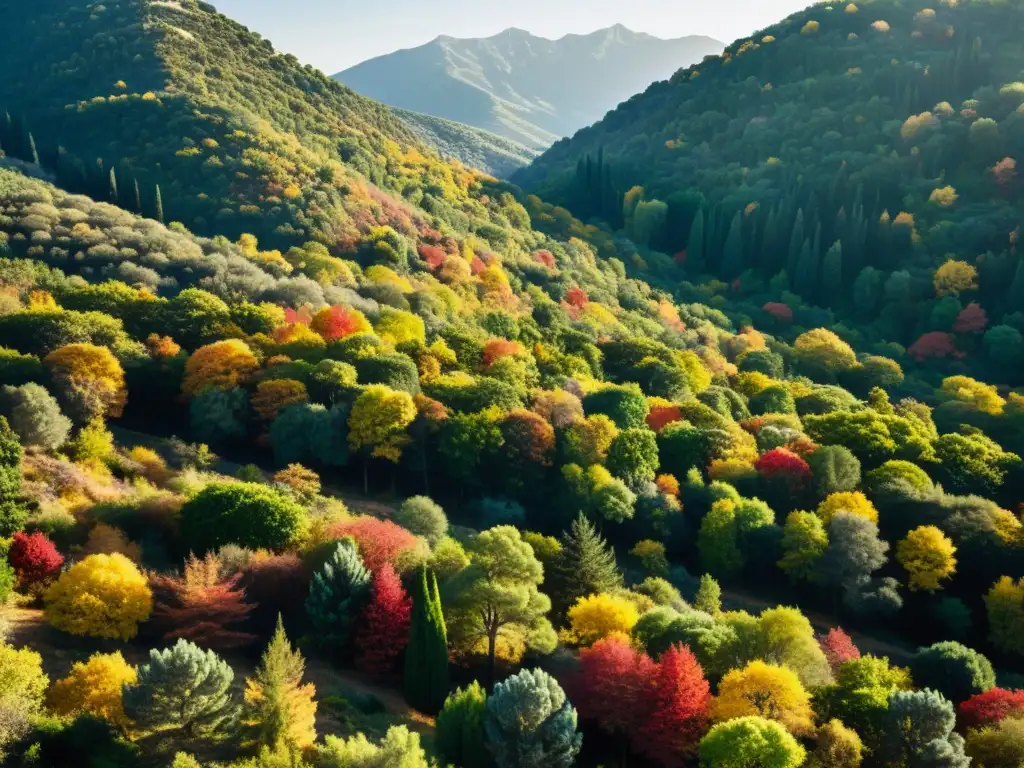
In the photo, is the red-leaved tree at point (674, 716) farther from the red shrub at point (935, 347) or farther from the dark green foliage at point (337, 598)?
the red shrub at point (935, 347)

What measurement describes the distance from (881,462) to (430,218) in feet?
226

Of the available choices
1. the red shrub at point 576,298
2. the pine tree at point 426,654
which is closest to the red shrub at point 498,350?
the red shrub at point 576,298

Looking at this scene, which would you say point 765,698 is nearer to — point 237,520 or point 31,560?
point 237,520

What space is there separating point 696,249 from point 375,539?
113861 mm

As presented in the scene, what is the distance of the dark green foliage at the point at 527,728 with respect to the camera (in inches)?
1010

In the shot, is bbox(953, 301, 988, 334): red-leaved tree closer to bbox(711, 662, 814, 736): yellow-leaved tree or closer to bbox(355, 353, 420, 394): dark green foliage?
bbox(355, 353, 420, 394): dark green foliage

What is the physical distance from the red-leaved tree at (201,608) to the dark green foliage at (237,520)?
11.8ft

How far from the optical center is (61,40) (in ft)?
450

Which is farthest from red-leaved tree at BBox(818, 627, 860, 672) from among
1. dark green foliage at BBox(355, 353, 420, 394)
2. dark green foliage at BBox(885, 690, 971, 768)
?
dark green foliage at BBox(355, 353, 420, 394)

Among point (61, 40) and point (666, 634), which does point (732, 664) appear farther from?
point (61, 40)

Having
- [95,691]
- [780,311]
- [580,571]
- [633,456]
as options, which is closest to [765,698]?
[580,571]

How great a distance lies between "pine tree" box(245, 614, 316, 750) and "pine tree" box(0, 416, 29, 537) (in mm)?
13267

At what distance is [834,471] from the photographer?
55.9 m

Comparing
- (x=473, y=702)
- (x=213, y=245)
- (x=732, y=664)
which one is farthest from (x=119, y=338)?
(x=732, y=664)
